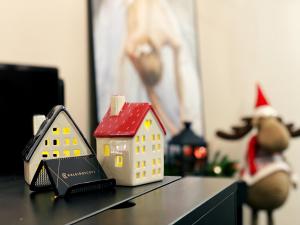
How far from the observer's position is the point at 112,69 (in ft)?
6.21

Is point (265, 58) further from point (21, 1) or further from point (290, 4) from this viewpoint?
point (21, 1)

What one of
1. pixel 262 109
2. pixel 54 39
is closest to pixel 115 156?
pixel 54 39

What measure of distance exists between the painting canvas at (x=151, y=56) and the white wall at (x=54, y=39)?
61 millimetres

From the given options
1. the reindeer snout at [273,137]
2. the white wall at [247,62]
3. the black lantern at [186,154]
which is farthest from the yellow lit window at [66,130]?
the white wall at [247,62]

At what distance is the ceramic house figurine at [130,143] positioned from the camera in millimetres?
744

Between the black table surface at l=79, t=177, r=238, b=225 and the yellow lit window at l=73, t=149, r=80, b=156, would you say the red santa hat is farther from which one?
the yellow lit window at l=73, t=149, r=80, b=156

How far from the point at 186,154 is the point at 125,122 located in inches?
62.0

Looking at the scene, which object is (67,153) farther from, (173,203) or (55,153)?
(173,203)

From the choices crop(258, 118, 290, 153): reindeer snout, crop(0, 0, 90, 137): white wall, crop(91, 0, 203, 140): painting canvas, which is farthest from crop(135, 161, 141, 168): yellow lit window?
crop(258, 118, 290, 153): reindeer snout

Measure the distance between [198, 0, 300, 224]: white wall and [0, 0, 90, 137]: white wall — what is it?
98 centimetres

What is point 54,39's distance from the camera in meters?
1.65

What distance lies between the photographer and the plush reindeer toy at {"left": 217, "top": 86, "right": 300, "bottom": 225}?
2107mm

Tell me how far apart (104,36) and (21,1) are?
422 mm

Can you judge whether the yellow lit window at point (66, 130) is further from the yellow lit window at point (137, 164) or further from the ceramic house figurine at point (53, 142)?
the yellow lit window at point (137, 164)
